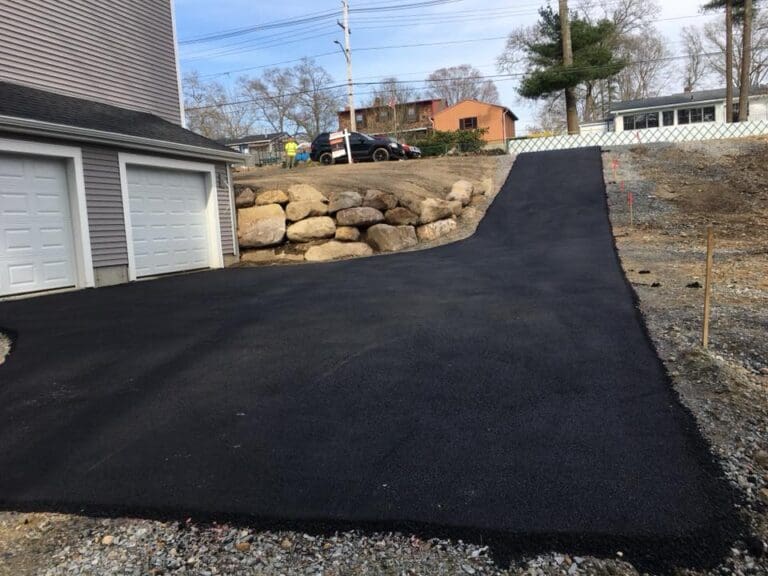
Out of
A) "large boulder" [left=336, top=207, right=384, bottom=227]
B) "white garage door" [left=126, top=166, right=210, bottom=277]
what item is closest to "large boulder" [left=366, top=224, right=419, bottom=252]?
"large boulder" [left=336, top=207, right=384, bottom=227]

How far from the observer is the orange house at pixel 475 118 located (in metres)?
52.0

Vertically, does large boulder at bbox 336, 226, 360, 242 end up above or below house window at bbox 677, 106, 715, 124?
below

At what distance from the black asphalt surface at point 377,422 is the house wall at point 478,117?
154ft

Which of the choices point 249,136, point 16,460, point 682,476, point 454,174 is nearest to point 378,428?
point 682,476

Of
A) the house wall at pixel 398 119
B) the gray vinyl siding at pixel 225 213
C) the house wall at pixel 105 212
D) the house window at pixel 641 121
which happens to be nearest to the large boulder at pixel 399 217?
the gray vinyl siding at pixel 225 213

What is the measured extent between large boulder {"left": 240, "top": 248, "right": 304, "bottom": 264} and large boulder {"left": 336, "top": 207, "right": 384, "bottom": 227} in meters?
1.40

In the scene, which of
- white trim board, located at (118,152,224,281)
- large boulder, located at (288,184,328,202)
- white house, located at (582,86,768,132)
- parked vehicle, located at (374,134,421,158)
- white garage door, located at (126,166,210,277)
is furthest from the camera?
white house, located at (582,86,768,132)

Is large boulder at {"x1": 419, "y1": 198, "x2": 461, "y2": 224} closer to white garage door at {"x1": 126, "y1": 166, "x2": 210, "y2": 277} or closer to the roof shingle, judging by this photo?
the roof shingle

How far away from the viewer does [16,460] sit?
11.7 feet

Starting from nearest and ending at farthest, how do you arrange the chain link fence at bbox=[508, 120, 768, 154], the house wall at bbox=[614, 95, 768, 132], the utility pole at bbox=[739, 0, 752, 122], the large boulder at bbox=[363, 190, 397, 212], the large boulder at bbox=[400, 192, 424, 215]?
Result: the large boulder at bbox=[363, 190, 397, 212] → the large boulder at bbox=[400, 192, 424, 215] → the chain link fence at bbox=[508, 120, 768, 154] → the utility pole at bbox=[739, 0, 752, 122] → the house wall at bbox=[614, 95, 768, 132]

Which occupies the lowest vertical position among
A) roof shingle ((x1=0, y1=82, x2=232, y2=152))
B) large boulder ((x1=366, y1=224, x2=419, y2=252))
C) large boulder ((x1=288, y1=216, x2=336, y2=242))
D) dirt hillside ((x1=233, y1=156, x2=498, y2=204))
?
large boulder ((x1=366, y1=224, x2=419, y2=252))

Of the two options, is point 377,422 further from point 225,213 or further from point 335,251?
point 225,213

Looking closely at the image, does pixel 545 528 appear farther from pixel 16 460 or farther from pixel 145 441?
pixel 16 460

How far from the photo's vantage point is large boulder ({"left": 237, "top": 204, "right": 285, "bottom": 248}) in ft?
46.3
